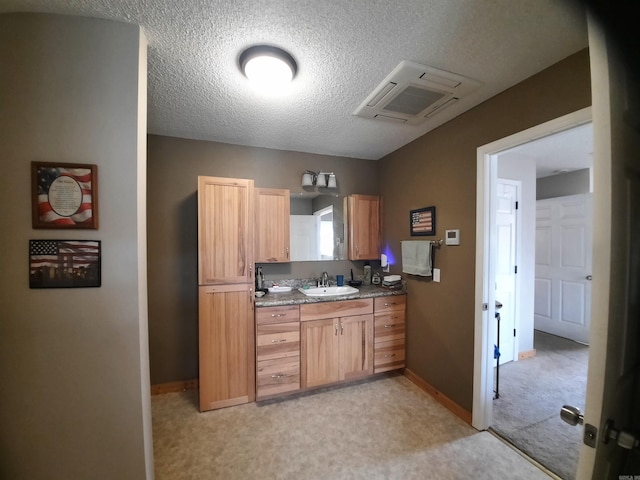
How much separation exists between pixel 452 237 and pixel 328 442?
1937 millimetres

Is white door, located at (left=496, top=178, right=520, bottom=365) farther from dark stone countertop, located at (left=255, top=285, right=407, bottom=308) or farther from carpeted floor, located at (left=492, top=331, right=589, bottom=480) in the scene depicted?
dark stone countertop, located at (left=255, top=285, right=407, bottom=308)

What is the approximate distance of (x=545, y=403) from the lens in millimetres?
2191

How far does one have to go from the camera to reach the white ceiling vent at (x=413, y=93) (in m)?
1.55

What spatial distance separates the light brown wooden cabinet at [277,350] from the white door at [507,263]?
2492 millimetres

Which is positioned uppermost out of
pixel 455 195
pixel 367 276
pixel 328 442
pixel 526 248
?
pixel 455 195

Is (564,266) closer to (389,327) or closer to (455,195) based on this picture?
(455,195)

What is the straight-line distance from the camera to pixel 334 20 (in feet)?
3.93

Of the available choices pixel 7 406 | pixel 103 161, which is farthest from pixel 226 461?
pixel 103 161

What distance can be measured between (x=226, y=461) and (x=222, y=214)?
1.85 m

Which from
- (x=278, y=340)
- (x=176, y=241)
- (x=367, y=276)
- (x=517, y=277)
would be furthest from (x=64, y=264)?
(x=517, y=277)

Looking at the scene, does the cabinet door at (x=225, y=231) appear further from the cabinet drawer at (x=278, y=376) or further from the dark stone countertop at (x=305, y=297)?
the cabinet drawer at (x=278, y=376)

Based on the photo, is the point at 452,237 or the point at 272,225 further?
the point at 272,225

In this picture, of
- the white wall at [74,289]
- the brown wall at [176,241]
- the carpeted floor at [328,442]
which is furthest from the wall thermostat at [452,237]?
the white wall at [74,289]

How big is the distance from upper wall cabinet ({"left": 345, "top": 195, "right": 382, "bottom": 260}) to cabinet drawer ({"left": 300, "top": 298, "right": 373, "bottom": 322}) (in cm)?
66
